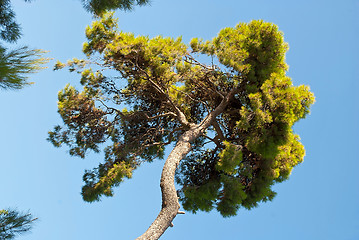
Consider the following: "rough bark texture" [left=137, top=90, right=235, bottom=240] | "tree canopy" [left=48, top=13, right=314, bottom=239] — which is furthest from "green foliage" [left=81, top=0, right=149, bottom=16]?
"rough bark texture" [left=137, top=90, right=235, bottom=240]

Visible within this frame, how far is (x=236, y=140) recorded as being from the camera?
25.2ft

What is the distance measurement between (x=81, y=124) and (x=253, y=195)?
520 centimetres

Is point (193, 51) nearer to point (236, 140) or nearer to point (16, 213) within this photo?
point (236, 140)

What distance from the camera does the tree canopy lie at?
6.48m

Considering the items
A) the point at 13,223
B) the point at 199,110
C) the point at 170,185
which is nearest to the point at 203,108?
the point at 199,110

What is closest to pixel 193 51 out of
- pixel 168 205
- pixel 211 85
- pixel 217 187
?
pixel 211 85

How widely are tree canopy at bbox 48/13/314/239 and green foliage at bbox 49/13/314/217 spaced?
0.03 meters

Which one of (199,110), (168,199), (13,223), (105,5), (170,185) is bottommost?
(13,223)

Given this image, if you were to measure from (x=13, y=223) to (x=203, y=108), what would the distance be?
241 inches

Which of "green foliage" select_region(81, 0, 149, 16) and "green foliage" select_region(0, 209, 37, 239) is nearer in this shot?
"green foliage" select_region(0, 209, 37, 239)

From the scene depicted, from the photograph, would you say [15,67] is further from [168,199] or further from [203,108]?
[203,108]

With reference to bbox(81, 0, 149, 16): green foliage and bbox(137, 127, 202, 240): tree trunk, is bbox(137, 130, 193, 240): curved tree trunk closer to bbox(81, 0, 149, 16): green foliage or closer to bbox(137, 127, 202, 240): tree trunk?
bbox(137, 127, 202, 240): tree trunk

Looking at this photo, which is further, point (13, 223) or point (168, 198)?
point (168, 198)

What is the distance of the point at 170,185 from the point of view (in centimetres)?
608
